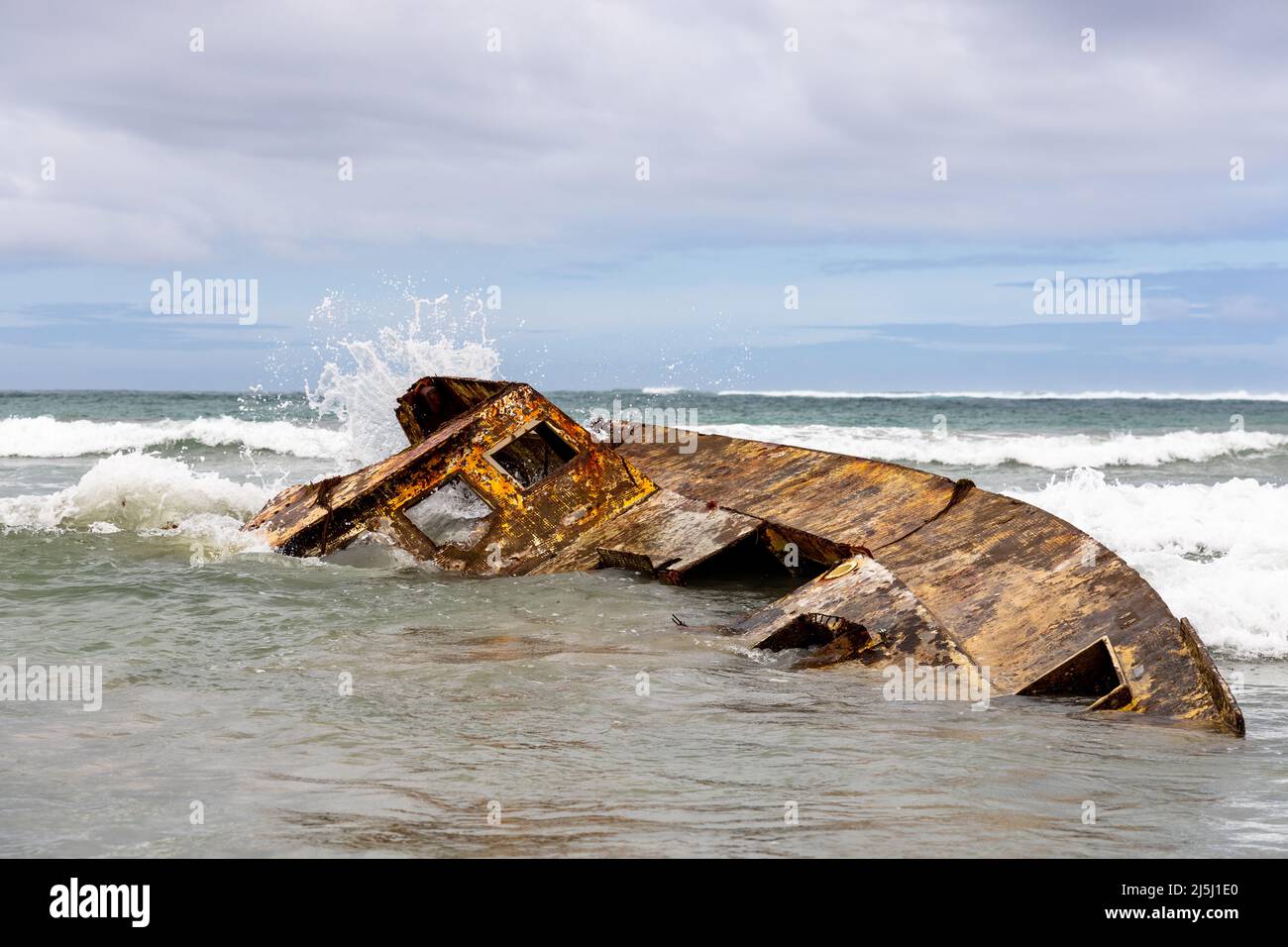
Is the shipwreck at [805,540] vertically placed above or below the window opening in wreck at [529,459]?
below

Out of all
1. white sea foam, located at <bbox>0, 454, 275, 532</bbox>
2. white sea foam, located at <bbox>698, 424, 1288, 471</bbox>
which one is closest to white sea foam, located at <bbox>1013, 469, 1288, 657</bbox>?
white sea foam, located at <bbox>0, 454, 275, 532</bbox>

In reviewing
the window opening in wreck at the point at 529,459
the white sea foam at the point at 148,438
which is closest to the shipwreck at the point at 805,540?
the window opening in wreck at the point at 529,459

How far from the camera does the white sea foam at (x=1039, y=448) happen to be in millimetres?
21583

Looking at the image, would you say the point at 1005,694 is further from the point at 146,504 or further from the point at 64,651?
the point at 146,504

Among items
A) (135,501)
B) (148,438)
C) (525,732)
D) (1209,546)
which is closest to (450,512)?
(135,501)

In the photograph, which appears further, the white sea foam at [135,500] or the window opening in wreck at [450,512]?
the white sea foam at [135,500]

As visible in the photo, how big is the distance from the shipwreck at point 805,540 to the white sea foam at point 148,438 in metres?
15.3

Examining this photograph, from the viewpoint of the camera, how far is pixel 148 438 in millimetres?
24219

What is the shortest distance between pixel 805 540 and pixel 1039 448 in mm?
17315

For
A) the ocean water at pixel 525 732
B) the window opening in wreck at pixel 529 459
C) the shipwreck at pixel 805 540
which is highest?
the window opening in wreck at pixel 529 459

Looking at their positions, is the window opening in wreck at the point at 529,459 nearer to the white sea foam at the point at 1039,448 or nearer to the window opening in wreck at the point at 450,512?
the window opening in wreck at the point at 450,512
